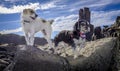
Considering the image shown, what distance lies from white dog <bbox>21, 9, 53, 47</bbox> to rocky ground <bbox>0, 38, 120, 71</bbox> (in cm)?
284

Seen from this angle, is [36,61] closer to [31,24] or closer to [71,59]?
[71,59]

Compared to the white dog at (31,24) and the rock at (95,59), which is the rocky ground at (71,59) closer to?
the rock at (95,59)

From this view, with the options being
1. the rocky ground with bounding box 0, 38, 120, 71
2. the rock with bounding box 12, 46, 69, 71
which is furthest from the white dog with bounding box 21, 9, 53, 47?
the rock with bounding box 12, 46, 69, 71

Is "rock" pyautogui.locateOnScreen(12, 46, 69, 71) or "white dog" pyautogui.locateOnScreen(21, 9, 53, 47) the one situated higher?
"white dog" pyautogui.locateOnScreen(21, 9, 53, 47)

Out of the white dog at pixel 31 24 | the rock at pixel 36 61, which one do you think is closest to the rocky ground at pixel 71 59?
the rock at pixel 36 61

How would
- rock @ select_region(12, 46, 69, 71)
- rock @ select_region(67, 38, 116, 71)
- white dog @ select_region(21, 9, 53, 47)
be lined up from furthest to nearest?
white dog @ select_region(21, 9, 53, 47), rock @ select_region(67, 38, 116, 71), rock @ select_region(12, 46, 69, 71)

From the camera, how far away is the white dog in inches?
602

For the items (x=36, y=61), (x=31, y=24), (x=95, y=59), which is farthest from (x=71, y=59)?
(x=31, y=24)

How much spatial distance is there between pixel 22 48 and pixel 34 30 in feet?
13.0

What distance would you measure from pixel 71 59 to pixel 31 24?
4074 millimetres

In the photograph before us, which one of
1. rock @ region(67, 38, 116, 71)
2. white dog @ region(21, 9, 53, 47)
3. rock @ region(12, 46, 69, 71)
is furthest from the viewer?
white dog @ region(21, 9, 53, 47)

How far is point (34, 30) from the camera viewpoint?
16.0 m

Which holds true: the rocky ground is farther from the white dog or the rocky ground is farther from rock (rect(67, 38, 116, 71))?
the white dog

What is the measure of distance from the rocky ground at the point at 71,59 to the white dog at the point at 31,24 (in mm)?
2838
